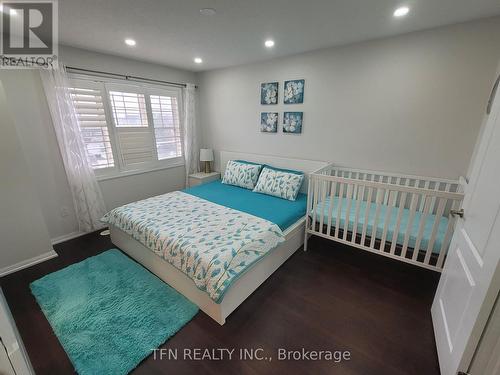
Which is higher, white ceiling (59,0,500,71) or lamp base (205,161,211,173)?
white ceiling (59,0,500,71)

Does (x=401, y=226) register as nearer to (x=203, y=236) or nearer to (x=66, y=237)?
(x=203, y=236)

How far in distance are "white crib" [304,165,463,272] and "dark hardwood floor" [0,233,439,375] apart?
0.32 m

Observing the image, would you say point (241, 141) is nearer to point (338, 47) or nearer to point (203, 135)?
point (203, 135)

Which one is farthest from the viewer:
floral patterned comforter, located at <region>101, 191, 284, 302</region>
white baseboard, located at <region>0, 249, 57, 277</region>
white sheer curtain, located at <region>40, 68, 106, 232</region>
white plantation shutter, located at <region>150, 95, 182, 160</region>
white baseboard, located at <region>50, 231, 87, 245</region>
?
white plantation shutter, located at <region>150, 95, 182, 160</region>

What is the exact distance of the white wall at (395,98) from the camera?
6.80 ft

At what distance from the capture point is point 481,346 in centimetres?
106

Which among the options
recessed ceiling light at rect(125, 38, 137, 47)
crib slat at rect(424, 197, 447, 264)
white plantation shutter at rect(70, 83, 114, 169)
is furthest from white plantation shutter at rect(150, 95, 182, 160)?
crib slat at rect(424, 197, 447, 264)

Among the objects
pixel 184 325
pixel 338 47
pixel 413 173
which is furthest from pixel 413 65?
pixel 184 325

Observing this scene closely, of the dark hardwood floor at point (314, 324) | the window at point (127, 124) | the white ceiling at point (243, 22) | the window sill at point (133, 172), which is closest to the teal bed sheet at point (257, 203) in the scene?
the dark hardwood floor at point (314, 324)

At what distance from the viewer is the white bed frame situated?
5.67 ft

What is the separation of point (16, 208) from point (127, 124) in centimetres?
170

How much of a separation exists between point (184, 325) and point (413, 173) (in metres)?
2.83

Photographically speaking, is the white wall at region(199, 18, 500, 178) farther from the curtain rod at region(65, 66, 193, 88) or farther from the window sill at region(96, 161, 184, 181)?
the window sill at region(96, 161, 184, 181)

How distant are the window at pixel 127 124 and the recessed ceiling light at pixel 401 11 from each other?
329 cm
